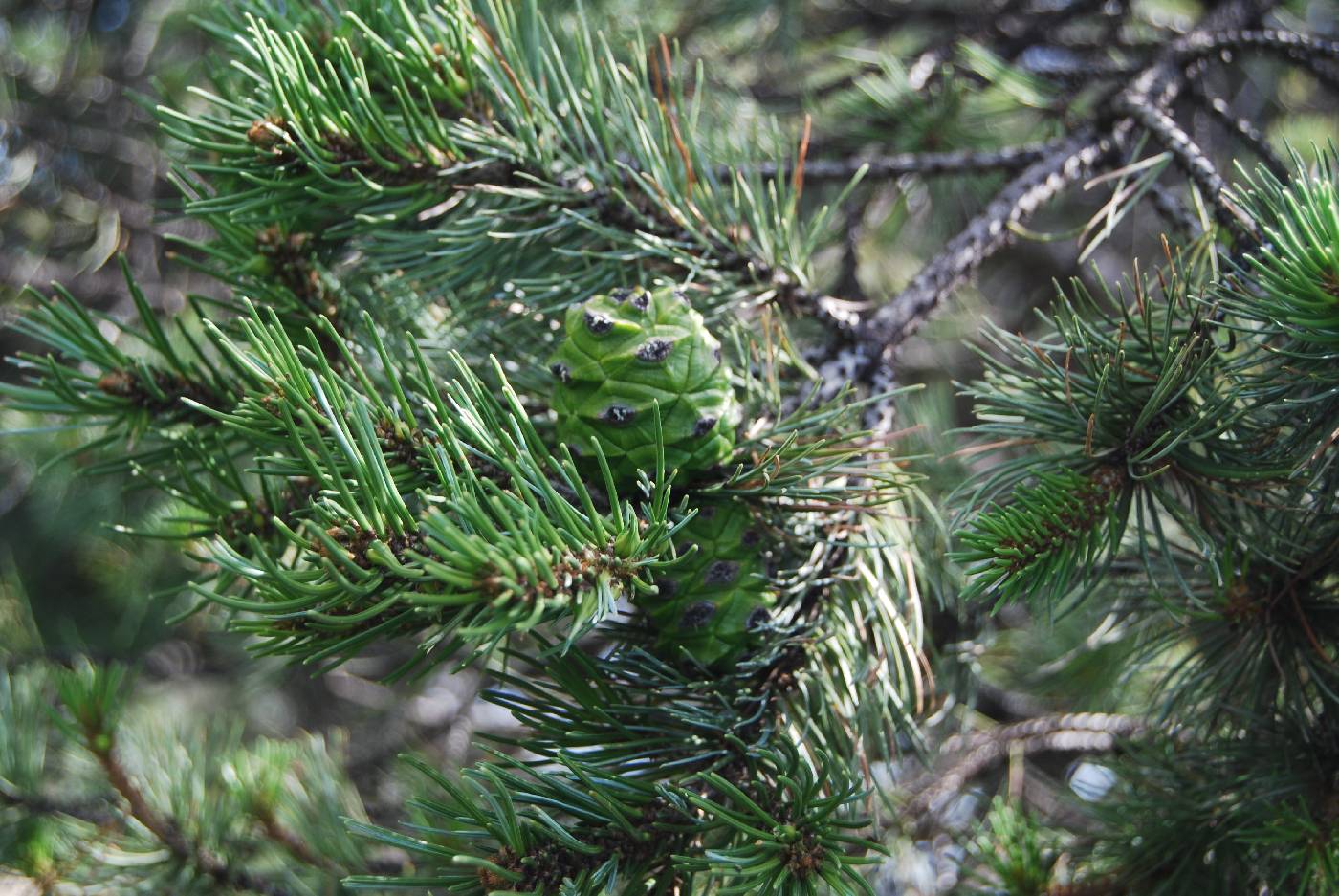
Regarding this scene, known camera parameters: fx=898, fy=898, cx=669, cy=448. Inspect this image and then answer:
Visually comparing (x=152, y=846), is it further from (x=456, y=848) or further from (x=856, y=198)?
(x=856, y=198)

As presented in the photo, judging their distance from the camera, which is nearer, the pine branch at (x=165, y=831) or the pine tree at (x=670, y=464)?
the pine tree at (x=670, y=464)

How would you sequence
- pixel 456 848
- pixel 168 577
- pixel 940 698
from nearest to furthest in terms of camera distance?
pixel 456 848, pixel 940 698, pixel 168 577

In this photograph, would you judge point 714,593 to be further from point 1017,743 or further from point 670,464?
point 1017,743

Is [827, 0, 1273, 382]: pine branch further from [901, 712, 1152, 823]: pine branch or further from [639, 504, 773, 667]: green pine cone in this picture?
[901, 712, 1152, 823]: pine branch

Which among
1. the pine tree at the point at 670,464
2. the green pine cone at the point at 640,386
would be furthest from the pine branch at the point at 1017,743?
the green pine cone at the point at 640,386

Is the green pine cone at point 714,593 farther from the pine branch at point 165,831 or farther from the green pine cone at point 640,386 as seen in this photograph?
the pine branch at point 165,831

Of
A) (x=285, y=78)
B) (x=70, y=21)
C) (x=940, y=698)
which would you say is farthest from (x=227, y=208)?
(x=70, y=21)

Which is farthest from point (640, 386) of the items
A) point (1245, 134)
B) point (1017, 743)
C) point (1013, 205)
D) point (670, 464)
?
point (1017, 743)
